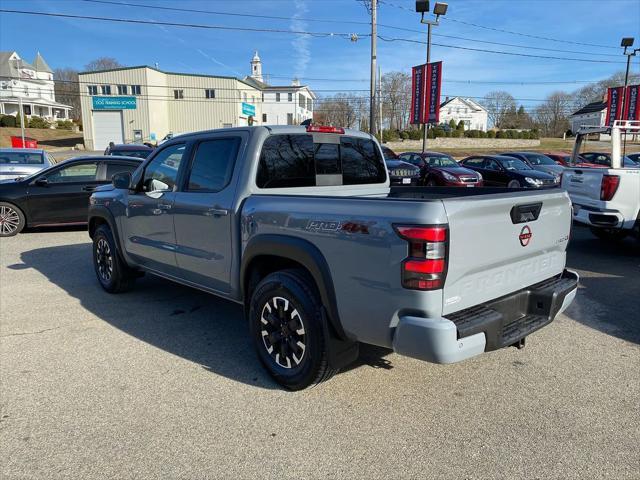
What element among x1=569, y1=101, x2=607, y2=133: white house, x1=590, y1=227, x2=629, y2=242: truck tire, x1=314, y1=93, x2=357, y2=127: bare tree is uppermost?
x1=314, y1=93, x2=357, y2=127: bare tree

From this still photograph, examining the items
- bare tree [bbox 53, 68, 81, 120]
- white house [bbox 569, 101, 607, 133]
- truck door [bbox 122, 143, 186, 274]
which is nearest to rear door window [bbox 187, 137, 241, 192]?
truck door [bbox 122, 143, 186, 274]

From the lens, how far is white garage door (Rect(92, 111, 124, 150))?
58656 mm

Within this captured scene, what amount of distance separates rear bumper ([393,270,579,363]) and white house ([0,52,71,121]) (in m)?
102

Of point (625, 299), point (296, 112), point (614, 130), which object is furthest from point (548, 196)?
point (296, 112)

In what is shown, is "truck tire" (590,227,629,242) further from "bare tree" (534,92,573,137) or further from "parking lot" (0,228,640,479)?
"bare tree" (534,92,573,137)

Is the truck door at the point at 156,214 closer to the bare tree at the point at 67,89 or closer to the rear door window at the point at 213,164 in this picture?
the rear door window at the point at 213,164

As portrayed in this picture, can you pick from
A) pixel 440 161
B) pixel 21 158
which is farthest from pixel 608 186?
pixel 21 158

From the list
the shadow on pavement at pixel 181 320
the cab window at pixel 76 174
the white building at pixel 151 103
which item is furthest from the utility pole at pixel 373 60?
the white building at pixel 151 103

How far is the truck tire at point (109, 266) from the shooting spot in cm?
577

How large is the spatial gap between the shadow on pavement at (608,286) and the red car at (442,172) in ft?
23.5

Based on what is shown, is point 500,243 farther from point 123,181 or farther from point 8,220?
point 8,220

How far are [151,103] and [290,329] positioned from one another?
60527 millimetres

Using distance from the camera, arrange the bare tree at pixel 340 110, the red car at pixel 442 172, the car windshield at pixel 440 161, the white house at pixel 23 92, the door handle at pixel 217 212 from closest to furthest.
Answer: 1. the door handle at pixel 217 212
2. the red car at pixel 442 172
3. the car windshield at pixel 440 161
4. the bare tree at pixel 340 110
5. the white house at pixel 23 92

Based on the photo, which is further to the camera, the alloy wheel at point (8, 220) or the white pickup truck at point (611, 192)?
the alloy wheel at point (8, 220)
